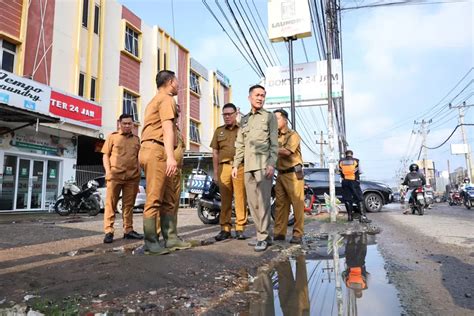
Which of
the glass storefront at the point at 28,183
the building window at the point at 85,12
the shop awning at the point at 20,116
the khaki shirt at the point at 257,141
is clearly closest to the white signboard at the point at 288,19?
the khaki shirt at the point at 257,141

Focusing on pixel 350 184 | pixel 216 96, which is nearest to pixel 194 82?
pixel 216 96

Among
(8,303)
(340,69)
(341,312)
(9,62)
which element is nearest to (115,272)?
(8,303)

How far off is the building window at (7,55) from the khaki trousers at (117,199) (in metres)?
10.1

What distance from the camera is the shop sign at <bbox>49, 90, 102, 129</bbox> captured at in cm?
1311

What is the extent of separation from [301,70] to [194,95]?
43.2 feet

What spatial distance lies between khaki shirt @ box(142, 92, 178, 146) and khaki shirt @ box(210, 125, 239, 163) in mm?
1430

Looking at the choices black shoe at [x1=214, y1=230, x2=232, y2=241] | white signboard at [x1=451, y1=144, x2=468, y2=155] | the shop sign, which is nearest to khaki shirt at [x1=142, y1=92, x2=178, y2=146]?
black shoe at [x1=214, y1=230, x2=232, y2=241]

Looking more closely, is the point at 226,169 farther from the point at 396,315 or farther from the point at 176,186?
the point at 396,315

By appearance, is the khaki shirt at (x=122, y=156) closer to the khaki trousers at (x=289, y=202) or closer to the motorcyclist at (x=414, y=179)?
the khaki trousers at (x=289, y=202)

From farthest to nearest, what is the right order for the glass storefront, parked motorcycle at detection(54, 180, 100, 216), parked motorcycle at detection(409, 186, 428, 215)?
the glass storefront → parked motorcycle at detection(409, 186, 428, 215) → parked motorcycle at detection(54, 180, 100, 216)

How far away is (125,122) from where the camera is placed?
17.2 feet

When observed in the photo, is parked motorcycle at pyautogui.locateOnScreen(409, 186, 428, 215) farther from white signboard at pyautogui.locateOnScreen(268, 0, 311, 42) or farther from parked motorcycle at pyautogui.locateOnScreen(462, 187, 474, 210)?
parked motorcycle at pyautogui.locateOnScreen(462, 187, 474, 210)

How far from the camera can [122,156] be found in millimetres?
5059

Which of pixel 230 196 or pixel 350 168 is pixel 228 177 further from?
pixel 350 168
